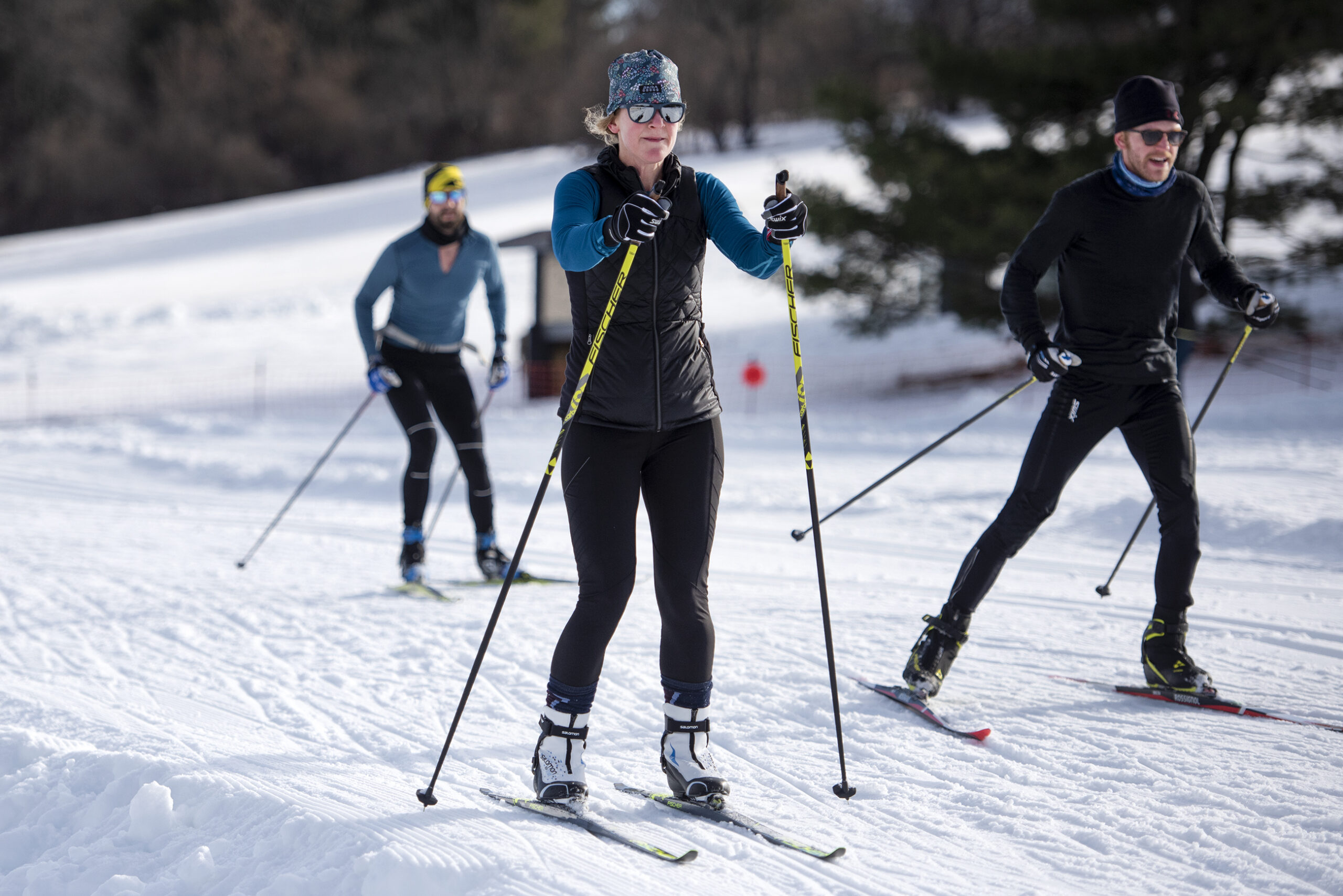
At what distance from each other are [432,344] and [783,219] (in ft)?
10.3

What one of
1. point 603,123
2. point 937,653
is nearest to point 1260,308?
point 937,653

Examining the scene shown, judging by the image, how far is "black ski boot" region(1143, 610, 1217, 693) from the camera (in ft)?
12.4

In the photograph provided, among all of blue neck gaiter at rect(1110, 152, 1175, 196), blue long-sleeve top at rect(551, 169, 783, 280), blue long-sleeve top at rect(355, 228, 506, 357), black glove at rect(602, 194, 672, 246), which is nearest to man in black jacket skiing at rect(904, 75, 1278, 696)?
blue neck gaiter at rect(1110, 152, 1175, 196)

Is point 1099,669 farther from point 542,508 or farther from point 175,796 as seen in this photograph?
point 542,508

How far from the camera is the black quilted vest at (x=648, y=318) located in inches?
111

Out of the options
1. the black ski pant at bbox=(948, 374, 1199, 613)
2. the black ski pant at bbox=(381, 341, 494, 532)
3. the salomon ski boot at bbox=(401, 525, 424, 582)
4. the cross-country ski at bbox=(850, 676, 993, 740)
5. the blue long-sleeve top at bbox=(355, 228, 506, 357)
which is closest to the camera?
the cross-country ski at bbox=(850, 676, 993, 740)

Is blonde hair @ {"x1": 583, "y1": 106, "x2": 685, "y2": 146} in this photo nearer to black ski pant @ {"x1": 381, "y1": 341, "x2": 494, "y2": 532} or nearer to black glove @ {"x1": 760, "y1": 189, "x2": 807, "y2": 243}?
black glove @ {"x1": 760, "y1": 189, "x2": 807, "y2": 243}

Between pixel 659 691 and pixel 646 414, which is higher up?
pixel 646 414

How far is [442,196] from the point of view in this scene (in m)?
5.42

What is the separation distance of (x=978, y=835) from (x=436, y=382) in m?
3.57

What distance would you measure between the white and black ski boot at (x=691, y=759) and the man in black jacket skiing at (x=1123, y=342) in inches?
41.2

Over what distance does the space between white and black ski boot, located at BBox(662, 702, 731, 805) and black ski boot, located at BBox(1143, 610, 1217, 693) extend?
1708mm

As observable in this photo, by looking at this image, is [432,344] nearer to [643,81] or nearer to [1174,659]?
[643,81]

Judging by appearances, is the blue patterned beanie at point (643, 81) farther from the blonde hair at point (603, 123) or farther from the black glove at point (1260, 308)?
the black glove at point (1260, 308)
